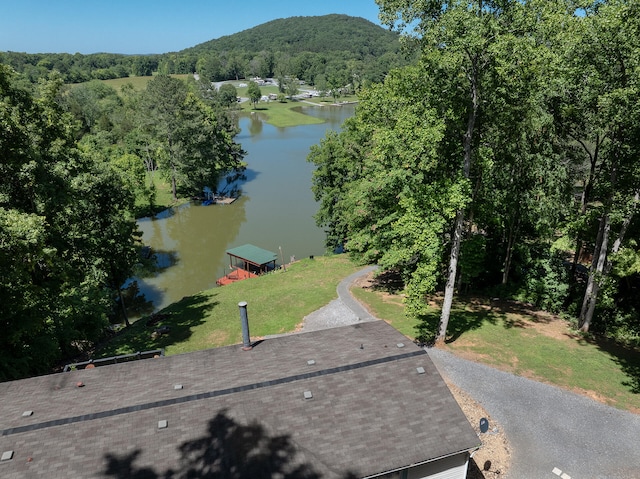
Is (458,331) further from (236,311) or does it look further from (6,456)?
(6,456)

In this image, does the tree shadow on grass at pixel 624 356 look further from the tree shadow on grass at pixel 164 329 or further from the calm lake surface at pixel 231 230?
the calm lake surface at pixel 231 230

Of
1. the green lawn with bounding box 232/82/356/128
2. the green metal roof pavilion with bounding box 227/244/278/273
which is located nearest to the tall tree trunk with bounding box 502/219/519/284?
the green metal roof pavilion with bounding box 227/244/278/273

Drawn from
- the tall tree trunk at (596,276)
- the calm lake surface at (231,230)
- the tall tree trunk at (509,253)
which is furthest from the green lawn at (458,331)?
the calm lake surface at (231,230)

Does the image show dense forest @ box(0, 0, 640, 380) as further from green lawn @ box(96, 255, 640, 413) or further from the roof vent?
the roof vent

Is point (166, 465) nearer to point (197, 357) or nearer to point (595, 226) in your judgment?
point (197, 357)

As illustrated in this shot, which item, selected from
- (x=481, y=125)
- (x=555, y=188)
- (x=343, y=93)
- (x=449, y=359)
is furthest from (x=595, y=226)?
(x=343, y=93)

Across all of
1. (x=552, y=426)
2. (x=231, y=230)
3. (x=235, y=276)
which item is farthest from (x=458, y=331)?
(x=231, y=230)
